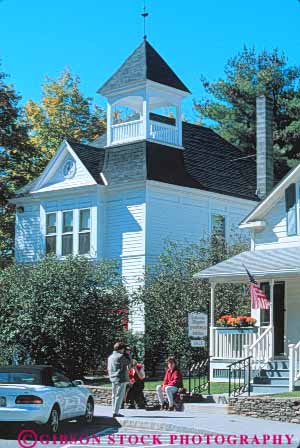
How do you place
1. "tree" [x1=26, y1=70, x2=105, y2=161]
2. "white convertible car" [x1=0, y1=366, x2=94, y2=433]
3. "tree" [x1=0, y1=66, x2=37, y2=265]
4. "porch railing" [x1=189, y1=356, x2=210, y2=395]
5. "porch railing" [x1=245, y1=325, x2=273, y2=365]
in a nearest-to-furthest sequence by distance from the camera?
"white convertible car" [x1=0, y1=366, x2=94, y2=433]
"porch railing" [x1=189, y1=356, x2=210, y2=395]
"porch railing" [x1=245, y1=325, x2=273, y2=365]
"tree" [x1=0, y1=66, x2=37, y2=265]
"tree" [x1=26, y1=70, x2=105, y2=161]

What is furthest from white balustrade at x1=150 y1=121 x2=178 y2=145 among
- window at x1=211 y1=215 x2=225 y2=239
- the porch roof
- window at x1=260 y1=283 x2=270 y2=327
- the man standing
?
the man standing

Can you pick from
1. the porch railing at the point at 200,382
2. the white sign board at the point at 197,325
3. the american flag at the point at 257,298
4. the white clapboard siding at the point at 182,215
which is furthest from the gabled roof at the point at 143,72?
the white sign board at the point at 197,325

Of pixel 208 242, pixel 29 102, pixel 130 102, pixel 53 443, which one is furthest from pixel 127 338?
pixel 29 102

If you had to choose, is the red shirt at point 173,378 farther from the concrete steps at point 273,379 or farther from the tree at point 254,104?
the tree at point 254,104

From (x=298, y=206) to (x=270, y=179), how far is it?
5.50 metres

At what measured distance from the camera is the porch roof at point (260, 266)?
25984mm

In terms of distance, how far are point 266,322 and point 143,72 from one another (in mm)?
12638

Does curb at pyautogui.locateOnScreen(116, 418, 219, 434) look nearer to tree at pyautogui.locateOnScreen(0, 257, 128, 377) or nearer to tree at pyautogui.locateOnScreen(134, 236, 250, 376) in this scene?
tree at pyautogui.locateOnScreen(0, 257, 128, 377)

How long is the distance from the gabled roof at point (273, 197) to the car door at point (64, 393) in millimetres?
12370

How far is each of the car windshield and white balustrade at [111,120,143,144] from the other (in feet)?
62.9

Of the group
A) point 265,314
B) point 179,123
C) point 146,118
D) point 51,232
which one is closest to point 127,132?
point 146,118

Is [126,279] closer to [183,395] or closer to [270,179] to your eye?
[270,179]

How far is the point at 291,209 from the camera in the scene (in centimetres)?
2886

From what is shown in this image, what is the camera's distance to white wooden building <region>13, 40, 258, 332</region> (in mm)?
34719
